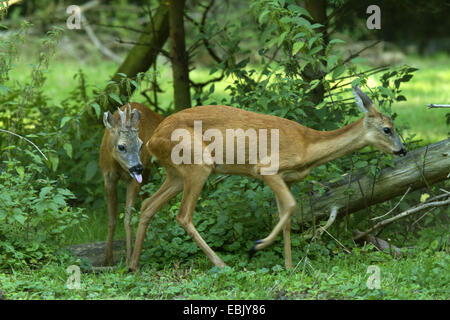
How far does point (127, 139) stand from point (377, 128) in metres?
2.05

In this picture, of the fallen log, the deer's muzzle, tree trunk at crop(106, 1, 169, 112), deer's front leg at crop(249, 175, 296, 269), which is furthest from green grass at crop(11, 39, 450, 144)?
deer's front leg at crop(249, 175, 296, 269)

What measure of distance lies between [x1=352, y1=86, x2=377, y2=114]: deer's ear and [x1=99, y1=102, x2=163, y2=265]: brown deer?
71.5 inches

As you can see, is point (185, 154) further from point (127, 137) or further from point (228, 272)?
point (228, 272)

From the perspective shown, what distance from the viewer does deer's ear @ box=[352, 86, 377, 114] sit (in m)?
5.92

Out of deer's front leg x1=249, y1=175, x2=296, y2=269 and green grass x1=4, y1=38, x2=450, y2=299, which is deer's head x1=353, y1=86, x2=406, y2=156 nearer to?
deer's front leg x1=249, y1=175, x2=296, y2=269

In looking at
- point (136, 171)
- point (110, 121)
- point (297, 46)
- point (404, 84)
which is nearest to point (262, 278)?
point (136, 171)

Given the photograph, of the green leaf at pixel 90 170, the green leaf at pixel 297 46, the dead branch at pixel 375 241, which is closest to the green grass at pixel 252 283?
the dead branch at pixel 375 241

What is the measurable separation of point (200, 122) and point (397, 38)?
1060 centimetres

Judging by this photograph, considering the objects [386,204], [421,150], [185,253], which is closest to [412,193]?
[386,204]

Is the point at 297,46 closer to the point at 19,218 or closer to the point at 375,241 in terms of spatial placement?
the point at 375,241

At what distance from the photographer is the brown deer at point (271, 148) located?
5926mm

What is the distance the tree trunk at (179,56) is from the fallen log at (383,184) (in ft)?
7.94

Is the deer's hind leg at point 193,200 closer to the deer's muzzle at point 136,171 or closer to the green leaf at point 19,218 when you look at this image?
the deer's muzzle at point 136,171
